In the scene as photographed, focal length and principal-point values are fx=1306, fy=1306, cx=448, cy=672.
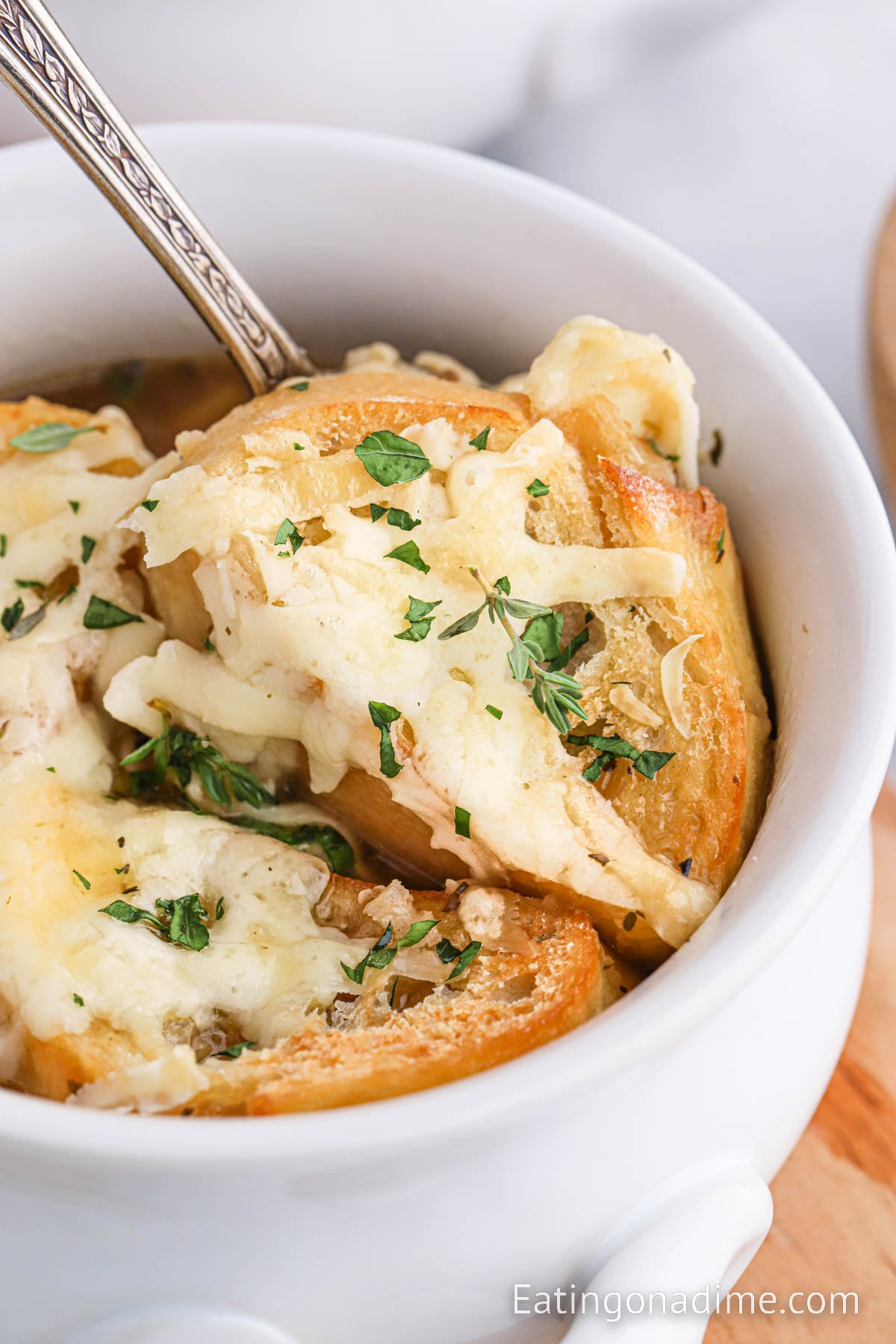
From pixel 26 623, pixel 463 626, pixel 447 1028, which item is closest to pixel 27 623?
pixel 26 623

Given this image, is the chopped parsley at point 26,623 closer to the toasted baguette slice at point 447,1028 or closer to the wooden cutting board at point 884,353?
the toasted baguette slice at point 447,1028

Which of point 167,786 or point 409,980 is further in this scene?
point 167,786

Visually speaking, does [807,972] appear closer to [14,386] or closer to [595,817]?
[595,817]

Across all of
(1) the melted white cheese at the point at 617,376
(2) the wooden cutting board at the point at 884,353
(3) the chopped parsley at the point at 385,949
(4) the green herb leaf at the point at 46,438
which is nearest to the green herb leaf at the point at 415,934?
(3) the chopped parsley at the point at 385,949

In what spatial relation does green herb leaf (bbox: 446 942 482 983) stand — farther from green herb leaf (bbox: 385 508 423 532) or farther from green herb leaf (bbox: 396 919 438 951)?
green herb leaf (bbox: 385 508 423 532)

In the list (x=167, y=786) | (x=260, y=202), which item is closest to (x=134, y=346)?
(x=260, y=202)

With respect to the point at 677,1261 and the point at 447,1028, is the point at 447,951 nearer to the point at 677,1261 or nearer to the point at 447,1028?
the point at 447,1028
